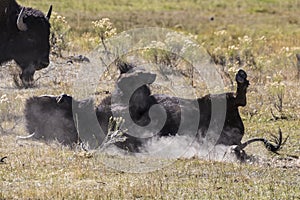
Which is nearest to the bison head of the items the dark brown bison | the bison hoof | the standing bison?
the standing bison

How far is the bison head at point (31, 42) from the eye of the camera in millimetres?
18609

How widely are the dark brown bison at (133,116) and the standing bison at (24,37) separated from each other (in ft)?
19.2

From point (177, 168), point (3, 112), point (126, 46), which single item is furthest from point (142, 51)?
point (177, 168)

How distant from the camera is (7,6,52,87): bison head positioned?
1861 centimetres

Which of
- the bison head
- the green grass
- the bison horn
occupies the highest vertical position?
the bison horn

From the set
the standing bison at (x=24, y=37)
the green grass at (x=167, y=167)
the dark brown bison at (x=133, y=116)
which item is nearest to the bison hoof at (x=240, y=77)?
the dark brown bison at (x=133, y=116)

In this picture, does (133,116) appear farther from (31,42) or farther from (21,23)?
(31,42)

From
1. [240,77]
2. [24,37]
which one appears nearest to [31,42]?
[24,37]

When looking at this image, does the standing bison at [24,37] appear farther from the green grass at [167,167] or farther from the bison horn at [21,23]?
the green grass at [167,167]

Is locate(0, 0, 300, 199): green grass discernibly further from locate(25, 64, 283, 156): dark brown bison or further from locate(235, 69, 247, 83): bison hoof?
locate(235, 69, 247, 83): bison hoof

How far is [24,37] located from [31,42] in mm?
213

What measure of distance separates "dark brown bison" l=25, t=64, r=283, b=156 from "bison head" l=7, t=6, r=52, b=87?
19.9 ft

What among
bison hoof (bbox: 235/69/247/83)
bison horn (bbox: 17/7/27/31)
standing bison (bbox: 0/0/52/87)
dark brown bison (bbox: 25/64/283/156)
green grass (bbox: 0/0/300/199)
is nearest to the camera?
green grass (bbox: 0/0/300/199)

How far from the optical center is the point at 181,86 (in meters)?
19.9
